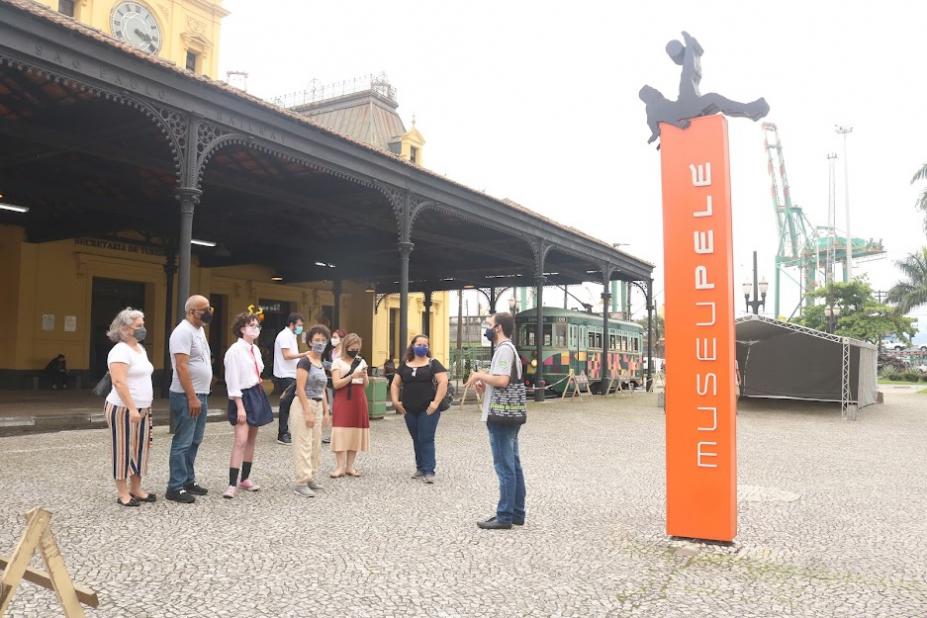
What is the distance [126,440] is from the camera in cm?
545

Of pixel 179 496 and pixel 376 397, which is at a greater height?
pixel 376 397

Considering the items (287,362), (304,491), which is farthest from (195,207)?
(304,491)

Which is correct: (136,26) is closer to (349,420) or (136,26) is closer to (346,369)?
(346,369)

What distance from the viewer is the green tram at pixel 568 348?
2181 centimetres

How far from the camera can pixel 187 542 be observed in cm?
468

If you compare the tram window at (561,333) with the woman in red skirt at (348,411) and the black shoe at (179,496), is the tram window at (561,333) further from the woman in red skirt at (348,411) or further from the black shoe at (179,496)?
the black shoe at (179,496)

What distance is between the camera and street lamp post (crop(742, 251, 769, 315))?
1891 cm

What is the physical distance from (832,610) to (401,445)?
6.71m

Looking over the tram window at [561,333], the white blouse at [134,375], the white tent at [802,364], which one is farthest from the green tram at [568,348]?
the white blouse at [134,375]

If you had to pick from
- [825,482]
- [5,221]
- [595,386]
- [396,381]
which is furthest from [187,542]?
[595,386]

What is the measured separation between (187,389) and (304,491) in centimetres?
137

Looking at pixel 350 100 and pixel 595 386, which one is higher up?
pixel 350 100

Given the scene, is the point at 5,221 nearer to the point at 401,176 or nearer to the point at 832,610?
the point at 401,176

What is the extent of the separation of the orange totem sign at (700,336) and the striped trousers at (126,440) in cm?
396
